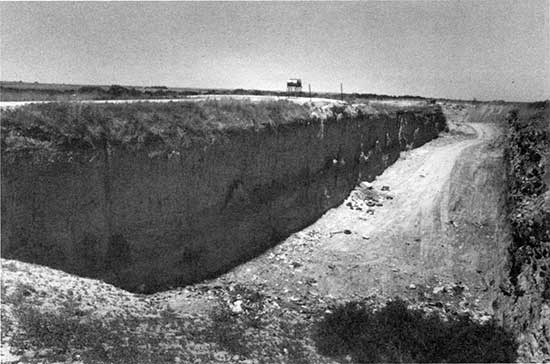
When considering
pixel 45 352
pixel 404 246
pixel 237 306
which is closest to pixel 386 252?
pixel 404 246

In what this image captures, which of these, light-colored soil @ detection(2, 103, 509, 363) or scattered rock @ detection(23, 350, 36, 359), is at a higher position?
scattered rock @ detection(23, 350, 36, 359)

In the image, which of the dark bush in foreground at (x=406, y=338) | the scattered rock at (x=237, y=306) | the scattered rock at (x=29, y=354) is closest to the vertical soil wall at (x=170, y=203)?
the scattered rock at (x=237, y=306)

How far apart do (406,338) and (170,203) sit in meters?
6.22

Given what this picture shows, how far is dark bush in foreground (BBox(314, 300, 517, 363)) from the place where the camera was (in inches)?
410

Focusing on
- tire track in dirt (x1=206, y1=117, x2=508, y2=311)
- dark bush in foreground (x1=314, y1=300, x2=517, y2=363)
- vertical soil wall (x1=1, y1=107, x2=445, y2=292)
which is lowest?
dark bush in foreground (x1=314, y1=300, x2=517, y2=363)

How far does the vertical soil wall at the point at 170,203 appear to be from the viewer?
9227 millimetres

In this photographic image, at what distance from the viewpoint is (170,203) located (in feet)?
38.3

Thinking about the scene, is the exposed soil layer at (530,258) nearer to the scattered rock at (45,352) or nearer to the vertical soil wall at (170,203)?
the vertical soil wall at (170,203)

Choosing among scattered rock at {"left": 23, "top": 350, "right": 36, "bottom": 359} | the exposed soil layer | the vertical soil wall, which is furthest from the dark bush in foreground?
scattered rock at {"left": 23, "top": 350, "right": 36, "bottom": 359}

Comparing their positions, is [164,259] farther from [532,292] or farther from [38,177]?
[532,292]

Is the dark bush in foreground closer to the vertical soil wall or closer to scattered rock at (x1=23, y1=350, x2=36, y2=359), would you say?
the vertical soil wall

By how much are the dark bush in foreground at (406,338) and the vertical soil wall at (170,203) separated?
11.5ft

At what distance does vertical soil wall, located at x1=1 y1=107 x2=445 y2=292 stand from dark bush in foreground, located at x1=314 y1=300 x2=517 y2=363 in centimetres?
351

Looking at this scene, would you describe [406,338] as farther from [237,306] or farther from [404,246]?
[404,246]
